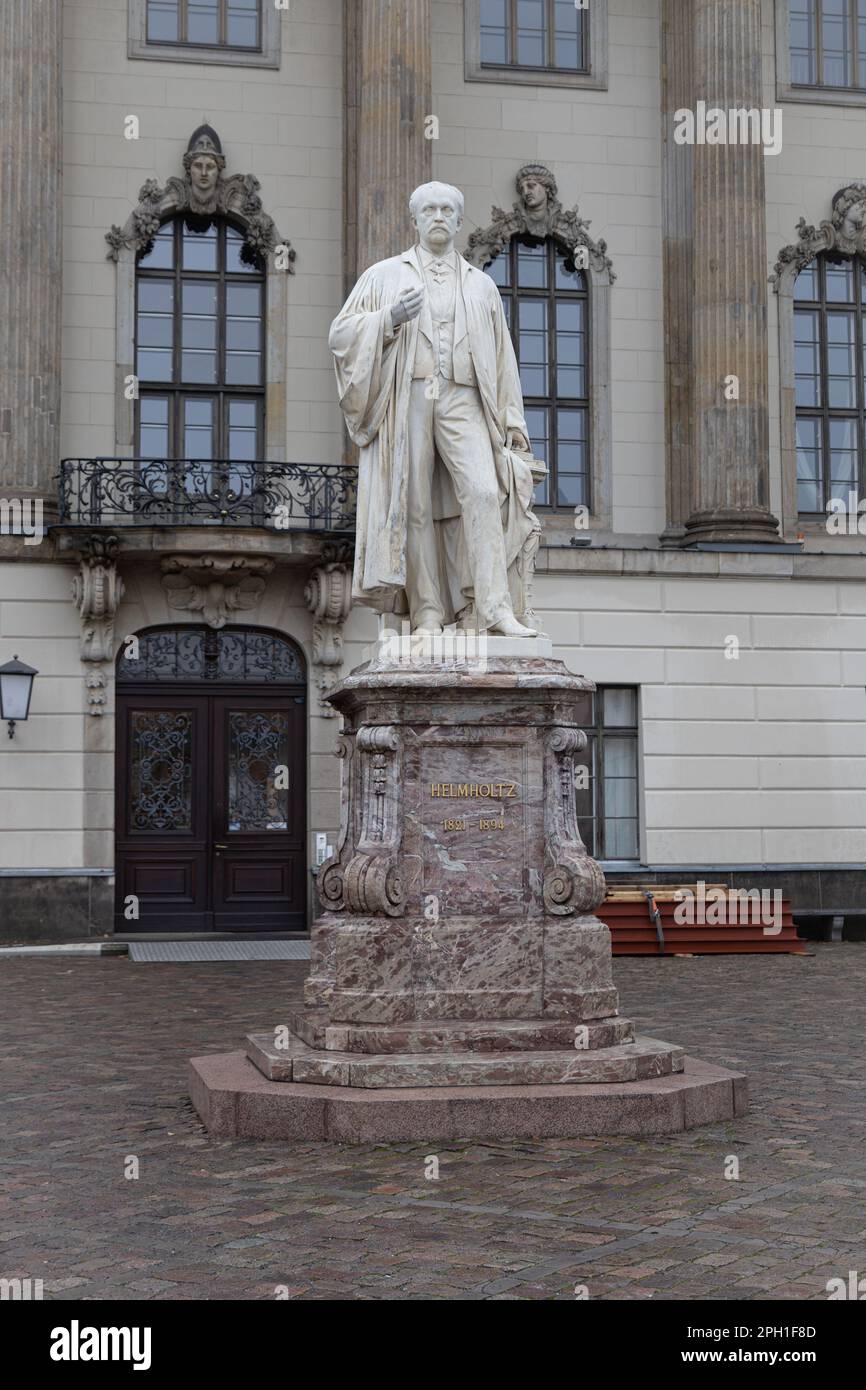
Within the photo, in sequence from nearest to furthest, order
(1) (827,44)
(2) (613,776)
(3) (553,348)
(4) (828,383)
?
(2) (613,776) → (3) (553,348) → (4) (828,383) → (1) (827,44)

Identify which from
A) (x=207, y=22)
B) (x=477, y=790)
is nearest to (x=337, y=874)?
(x=477, y=790)

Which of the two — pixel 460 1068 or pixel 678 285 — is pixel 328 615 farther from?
pixel 460 1068

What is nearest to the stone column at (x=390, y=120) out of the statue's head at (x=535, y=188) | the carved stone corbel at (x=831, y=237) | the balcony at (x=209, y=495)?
the statue's head at (x=535, y=188)

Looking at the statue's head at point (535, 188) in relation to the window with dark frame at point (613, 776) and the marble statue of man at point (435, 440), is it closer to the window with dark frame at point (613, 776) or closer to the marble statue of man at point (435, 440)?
the window with dark frame at point (613, 776)

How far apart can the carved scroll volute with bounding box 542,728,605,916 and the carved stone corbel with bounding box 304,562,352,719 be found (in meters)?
13.9

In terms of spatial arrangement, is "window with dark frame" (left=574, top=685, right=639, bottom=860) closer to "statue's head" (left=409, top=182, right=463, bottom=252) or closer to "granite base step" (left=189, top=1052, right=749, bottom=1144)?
"statue's head" (left=409, top=182, right=463, bottom=252)

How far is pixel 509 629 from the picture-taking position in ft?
28.9

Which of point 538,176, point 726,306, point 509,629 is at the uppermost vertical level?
point 538,176

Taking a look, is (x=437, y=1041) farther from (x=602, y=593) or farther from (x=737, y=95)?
(x=737, y=95)

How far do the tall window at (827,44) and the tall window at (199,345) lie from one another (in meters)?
8.89

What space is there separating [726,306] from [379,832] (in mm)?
17224

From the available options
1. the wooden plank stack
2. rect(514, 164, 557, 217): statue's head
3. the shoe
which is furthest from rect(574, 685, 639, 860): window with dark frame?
the shoe

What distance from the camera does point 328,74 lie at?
2456 centimetres

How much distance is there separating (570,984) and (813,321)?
63.3 ft
